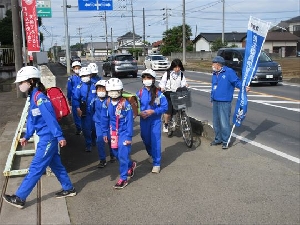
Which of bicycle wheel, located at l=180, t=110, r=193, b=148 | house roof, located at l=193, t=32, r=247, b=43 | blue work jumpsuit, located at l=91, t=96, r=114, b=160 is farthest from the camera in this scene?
house roof, located at l=193, t=32, r=247, b=43

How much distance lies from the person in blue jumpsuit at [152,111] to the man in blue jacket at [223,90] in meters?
1.71

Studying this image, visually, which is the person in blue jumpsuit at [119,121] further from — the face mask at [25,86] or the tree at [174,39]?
the tree at [174,39]

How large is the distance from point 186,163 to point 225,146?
4.04ft

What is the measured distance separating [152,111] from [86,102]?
2018mm

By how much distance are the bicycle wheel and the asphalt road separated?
0.15 m

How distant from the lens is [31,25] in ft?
53.6

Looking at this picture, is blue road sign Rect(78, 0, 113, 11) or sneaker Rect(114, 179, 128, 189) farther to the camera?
blue road sign Rect(78, 0, 113, 11)

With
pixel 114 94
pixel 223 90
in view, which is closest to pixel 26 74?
pixel 114 94

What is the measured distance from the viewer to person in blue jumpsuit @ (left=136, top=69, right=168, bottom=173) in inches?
218

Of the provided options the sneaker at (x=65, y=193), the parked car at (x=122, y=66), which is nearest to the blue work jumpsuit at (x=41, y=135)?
the sneaker at (x=65, y=193)

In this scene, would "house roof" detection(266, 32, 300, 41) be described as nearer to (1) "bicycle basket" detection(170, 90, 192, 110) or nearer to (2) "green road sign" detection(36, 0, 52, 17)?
(2) "green road sign" detection(36, 0, 52, 17)

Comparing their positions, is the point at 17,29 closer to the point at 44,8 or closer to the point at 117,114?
the point at 117,114

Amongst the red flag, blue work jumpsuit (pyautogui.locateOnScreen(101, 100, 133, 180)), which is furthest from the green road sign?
blue work jumpsuit (pyautogui.locateOnScreen(101, 100, 133, 180))

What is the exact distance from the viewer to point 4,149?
23.2 ft
